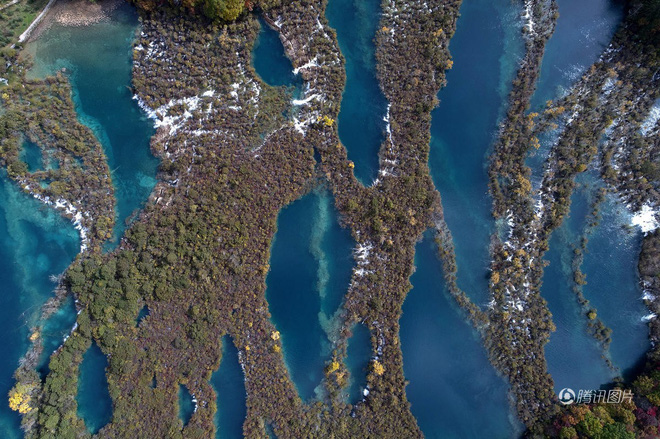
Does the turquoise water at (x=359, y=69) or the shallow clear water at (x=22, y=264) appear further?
the turquoise water at (x=359, y=69)

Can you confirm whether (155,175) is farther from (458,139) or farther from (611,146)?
(611,146)

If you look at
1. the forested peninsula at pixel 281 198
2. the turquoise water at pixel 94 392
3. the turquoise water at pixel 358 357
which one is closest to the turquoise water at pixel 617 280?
the forested peninsula at pixel 281 198

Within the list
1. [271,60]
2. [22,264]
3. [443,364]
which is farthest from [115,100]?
[443,364]

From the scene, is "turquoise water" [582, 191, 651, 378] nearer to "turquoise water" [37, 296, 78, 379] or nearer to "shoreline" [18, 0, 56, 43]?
"turquoise water" [37, 296, 78, 379]

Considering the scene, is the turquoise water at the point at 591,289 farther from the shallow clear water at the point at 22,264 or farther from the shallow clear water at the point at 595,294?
the shallow clear water at the point at 22,264

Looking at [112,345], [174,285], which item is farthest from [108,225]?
[112,345]

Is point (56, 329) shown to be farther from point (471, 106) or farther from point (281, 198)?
point (471, 106)
